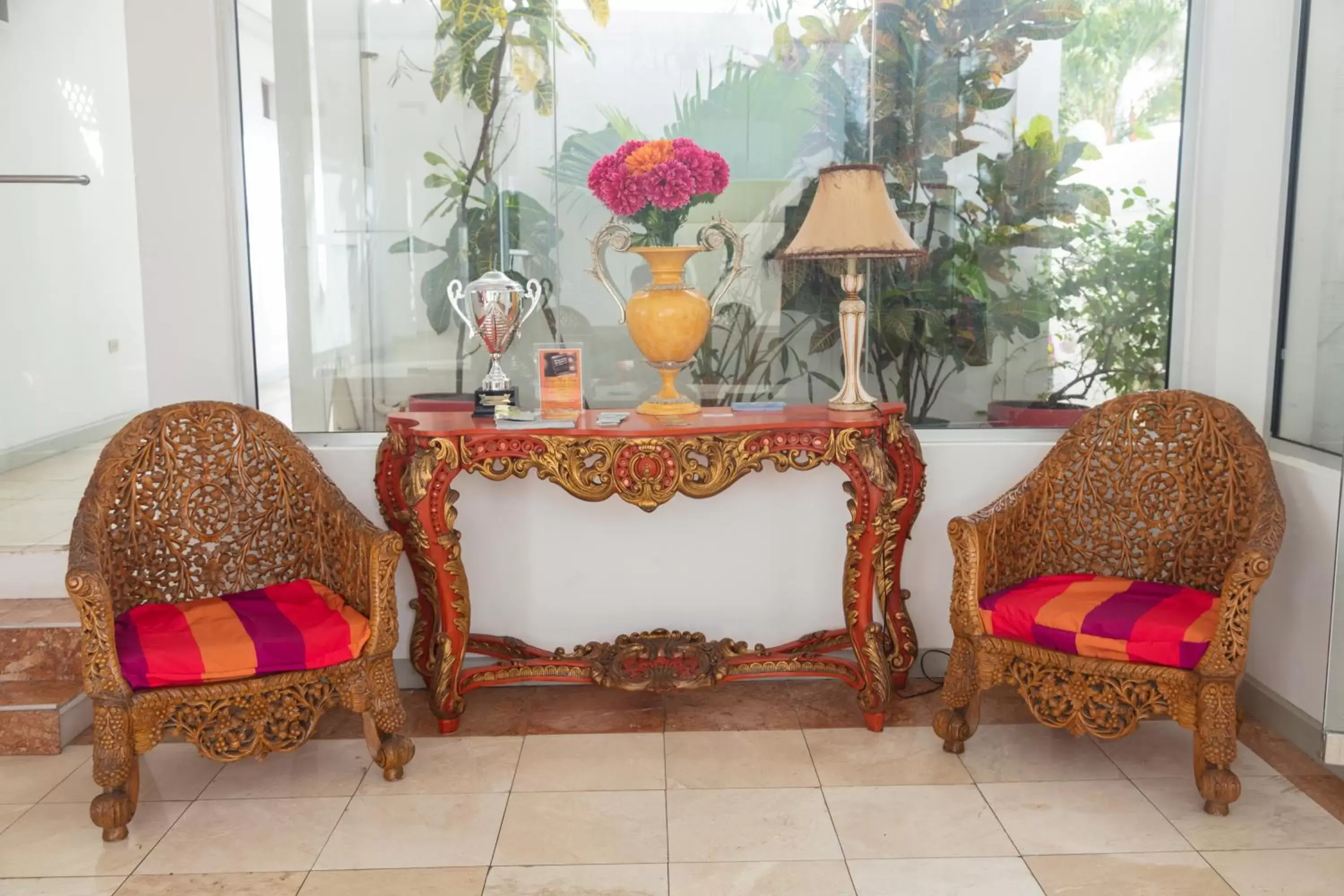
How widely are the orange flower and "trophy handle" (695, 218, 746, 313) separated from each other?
10.6 inches

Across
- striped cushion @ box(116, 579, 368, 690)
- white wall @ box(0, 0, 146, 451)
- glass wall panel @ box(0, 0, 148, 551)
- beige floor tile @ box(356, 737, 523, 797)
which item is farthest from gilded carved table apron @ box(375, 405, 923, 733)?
white wall @ box(0, 0, 146, 451)

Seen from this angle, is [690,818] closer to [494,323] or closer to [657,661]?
[657,661]

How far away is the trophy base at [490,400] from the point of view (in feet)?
9.67

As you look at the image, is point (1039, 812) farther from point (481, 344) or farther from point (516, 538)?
point (481, 344)

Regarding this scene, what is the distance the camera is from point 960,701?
2746mm

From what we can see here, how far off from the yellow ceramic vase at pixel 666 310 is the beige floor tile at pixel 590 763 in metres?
0.90

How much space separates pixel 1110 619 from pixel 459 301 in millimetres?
1993

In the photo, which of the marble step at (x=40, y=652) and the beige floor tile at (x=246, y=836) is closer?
the beige floor tile at (x=246, y=836)

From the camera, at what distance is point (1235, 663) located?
238 cm

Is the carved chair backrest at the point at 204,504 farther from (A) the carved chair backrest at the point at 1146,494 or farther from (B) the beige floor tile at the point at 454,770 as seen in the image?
(A) the carved chair backrest at the point at 1146,494

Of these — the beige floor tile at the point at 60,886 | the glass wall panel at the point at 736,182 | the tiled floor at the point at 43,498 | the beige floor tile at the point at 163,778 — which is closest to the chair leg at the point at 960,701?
the glass wall panel at the point at 736,182

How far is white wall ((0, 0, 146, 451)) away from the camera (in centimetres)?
447

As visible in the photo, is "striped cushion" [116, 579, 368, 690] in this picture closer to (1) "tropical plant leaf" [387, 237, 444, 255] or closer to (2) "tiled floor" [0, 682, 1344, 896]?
(2) "tiled floor" [0, 682, 1344, 896]

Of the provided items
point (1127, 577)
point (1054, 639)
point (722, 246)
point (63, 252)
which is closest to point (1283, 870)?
point (1054, 639)
